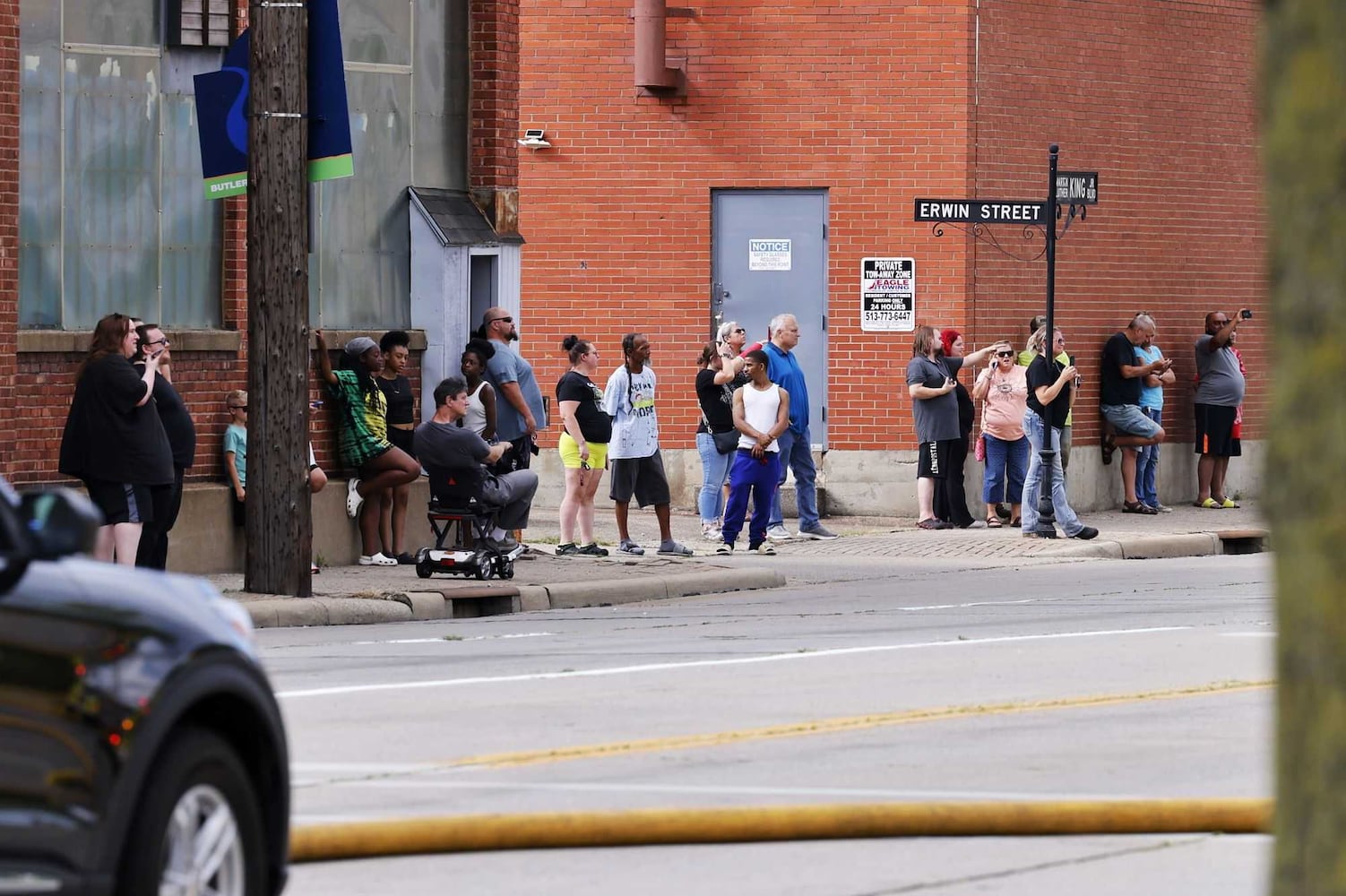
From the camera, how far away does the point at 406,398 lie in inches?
752

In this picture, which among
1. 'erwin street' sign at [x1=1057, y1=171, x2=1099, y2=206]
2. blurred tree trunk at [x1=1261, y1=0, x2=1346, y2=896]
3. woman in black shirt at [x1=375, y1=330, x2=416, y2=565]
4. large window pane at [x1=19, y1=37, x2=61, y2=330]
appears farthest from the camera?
'erwin street' sign at [x1=1057, y1=171, x2=1099, y2=206]

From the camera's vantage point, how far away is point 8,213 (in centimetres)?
1631

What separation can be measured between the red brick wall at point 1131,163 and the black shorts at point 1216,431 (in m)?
0.58

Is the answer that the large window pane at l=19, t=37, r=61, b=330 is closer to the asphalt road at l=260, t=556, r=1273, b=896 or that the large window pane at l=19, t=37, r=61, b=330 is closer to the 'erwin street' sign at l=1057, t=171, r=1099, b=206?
the asphalt road at l=260, t=556, r=1273, b=896

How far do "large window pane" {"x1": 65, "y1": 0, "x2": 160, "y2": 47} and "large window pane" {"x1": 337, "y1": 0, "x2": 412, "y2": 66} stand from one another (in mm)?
1976

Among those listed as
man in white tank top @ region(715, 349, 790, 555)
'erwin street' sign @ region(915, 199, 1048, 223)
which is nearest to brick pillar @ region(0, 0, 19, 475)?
man in white tank top @ region(715, 349, 790, 555)

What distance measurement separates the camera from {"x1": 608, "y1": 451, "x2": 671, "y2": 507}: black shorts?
20047 millimetres

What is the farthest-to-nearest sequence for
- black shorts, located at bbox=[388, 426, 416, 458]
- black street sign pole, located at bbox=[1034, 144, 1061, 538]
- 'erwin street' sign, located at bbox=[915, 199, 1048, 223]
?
1. 'erwin street' sign, located at bbox=[915, 199, 1048, 223]
2. black street sign pole, located at bbox=[1034, 144, 1061, 538]
3. black shorts, located at bbox=[388, 426, 416, 458]

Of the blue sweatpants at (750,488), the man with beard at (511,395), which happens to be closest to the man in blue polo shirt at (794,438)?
the blue sweatpants at (750,488)

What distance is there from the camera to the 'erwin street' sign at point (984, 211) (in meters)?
22.6

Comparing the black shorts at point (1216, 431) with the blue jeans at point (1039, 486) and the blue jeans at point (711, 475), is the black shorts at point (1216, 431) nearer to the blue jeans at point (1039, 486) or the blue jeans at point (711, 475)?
the blue jeans at point (1039, 486)

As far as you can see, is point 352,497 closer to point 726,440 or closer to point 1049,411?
point 726,440

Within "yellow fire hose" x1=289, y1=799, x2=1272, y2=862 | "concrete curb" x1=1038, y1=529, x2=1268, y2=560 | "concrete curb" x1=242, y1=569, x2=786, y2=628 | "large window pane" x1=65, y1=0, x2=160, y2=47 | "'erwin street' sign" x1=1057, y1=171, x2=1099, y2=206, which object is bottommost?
"concrete curb" x1=1038, y1=529, x2=1268, y2=560

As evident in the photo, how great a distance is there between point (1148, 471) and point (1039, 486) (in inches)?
155
